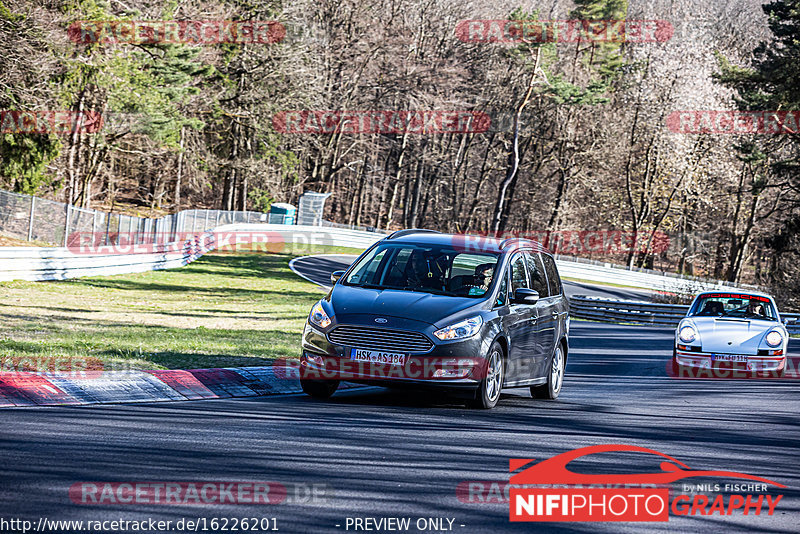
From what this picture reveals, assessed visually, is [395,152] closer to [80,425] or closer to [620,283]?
[620,283]

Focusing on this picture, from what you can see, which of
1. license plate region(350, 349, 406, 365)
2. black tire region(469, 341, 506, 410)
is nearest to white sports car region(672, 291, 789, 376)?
black tire region(469, 341, 506, 410)

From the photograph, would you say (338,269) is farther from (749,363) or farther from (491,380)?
(491,380)

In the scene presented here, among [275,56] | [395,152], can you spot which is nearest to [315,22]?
[275,56]

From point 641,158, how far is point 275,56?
99.7ft

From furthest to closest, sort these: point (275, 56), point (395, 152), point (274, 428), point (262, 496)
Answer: point (395, 152) → point (275, 56) → point (274, 428) → point (262, 496)

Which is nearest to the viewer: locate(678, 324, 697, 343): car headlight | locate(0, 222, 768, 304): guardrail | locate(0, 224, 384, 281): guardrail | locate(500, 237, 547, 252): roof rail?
→ locate(500, 237, 547, 252): roof rail

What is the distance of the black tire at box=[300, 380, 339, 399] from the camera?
10.8 meters

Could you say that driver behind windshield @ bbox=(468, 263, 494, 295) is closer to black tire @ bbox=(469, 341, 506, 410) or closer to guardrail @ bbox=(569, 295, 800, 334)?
black tire @ bbox=(469, 341, 506, 410)

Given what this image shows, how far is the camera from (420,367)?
10.1m

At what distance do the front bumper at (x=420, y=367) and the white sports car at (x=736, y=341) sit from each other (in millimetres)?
7351

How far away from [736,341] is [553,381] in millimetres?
4913

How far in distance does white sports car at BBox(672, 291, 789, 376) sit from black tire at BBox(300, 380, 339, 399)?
26.1ft

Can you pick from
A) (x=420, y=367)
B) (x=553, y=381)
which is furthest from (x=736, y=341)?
(x=420, y=367)

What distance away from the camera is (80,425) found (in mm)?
7855
